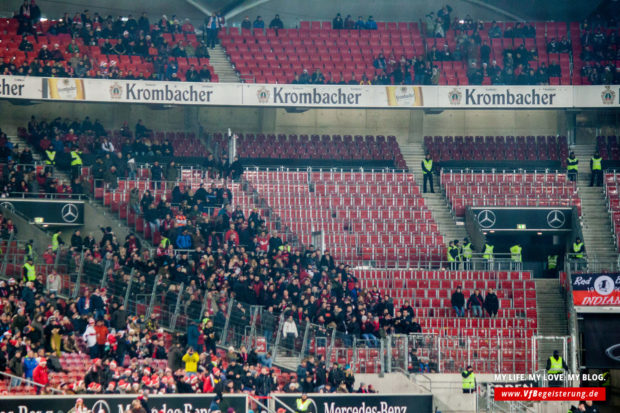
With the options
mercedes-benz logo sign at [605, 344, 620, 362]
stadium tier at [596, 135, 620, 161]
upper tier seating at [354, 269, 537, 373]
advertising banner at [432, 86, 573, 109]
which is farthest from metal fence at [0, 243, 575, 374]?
stadium tier at [596, 135, 620, 161]

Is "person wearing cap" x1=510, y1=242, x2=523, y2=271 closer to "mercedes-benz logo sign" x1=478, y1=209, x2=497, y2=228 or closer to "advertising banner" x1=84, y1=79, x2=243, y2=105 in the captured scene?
"mercedes-benz logo sign" x1=478, y1=209, x2=497, y2=228

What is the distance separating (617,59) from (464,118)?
5879 millimetres

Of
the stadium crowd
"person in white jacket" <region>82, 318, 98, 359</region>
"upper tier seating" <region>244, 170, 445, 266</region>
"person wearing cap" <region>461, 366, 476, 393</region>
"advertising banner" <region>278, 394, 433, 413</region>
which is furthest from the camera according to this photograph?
the stadium crowd

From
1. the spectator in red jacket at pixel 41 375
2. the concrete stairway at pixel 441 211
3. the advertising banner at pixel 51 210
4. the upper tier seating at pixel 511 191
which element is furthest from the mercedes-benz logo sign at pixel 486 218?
the spectator in red jacket at pixel 41 375

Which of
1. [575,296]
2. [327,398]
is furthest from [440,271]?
[327,398]

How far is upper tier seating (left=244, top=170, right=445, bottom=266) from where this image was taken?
3291 centimetres

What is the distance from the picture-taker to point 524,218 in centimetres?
3456

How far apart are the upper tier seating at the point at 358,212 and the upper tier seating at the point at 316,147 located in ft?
7.13

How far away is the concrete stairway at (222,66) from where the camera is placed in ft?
A: 126

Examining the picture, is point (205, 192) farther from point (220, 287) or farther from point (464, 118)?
point (464, 118)

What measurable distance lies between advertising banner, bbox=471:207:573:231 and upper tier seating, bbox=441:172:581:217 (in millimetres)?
309

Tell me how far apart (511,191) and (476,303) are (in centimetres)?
713

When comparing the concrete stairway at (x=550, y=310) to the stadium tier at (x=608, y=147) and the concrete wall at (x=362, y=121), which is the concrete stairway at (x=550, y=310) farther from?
the concrete wall at (x=362, y=121)

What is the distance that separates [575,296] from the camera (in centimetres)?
2741
